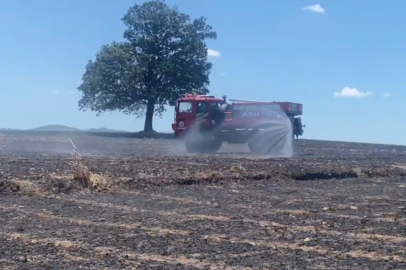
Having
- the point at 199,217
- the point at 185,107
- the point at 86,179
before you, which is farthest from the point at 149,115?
the point at 199,217

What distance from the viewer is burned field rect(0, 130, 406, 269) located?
9.88 meters

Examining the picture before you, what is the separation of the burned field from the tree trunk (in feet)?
123


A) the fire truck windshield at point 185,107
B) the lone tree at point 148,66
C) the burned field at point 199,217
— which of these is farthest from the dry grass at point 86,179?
the lone tree at point 148,66

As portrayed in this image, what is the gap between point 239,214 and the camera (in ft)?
47.0

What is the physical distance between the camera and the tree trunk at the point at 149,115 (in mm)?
61312

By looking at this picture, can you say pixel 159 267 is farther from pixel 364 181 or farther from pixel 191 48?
pixel 191 48

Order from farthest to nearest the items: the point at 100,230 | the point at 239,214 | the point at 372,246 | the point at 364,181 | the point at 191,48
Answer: the point at 191,48 → the point at 364,181 → the point at 239,214 → the point at 100,230 → the point at 372,246

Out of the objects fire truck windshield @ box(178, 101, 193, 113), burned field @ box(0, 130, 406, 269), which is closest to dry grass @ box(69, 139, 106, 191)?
burned field @ box(0, 130, 406, 269)

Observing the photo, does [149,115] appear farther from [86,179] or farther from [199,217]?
[199,217]

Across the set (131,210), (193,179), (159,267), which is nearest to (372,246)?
(159,267)

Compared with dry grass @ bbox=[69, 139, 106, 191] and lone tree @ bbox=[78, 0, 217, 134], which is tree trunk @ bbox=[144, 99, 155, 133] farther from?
dry grass @ bbox=[69, 139, 106, 191]

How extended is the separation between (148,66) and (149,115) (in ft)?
14.8

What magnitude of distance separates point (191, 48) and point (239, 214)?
1903 inches

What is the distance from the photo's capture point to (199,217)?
13.9 meters
